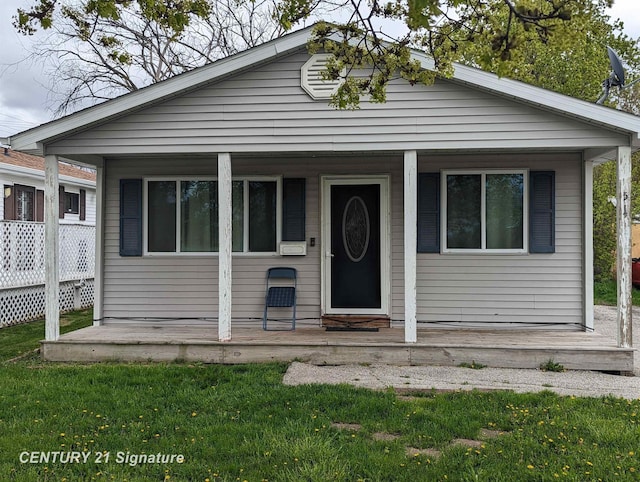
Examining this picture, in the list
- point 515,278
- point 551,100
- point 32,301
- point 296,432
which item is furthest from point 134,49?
point 296,432

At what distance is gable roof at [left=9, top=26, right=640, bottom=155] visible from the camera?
520 centimetres

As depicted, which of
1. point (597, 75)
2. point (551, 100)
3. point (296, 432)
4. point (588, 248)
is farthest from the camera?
point (597, 75)

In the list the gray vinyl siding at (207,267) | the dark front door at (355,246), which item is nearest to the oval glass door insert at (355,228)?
the dark front door at (355,246)

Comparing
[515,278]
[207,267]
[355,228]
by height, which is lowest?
[515,278]

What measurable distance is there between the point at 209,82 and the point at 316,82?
1.19 metres

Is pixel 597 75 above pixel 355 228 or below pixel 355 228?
above

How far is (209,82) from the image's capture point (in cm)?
560

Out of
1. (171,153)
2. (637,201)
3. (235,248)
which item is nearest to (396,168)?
(235,248)

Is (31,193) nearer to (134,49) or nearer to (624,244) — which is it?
(134,49)

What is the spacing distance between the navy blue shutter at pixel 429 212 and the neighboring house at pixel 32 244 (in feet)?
20.8

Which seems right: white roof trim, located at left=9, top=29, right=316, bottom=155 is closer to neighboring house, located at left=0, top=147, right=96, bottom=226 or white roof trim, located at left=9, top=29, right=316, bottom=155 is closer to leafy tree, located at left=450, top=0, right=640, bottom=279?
leafy tree, located at left=450, top=0, right=640, bottom=279

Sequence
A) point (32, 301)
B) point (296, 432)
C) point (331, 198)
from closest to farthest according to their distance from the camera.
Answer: point (296, 432) < point (331, 198) < point (32, 301)

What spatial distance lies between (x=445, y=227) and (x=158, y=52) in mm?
13466

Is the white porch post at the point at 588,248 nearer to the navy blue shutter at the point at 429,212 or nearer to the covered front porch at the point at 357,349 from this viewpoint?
the covered front porch at the point at 357,349
